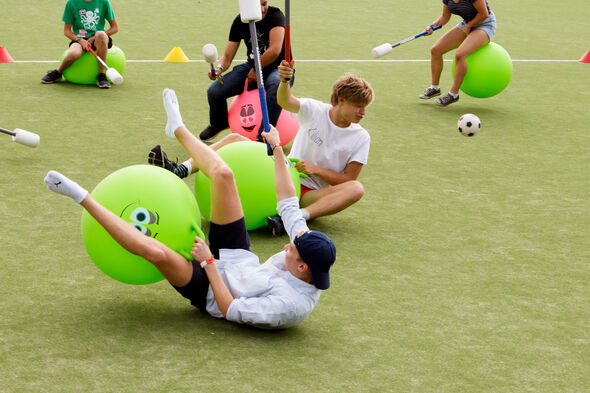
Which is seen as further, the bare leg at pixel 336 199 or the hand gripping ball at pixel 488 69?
the hand gripping ball at pixel 488 69

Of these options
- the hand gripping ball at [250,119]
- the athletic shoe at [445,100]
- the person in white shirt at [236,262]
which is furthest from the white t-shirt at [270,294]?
the athletic shoe at [445,100]

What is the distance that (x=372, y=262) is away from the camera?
213 inches

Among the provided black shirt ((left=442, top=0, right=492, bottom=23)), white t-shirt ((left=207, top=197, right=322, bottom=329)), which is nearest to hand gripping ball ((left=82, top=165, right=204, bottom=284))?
white t-shirt ((left=207, top=197, right=322, bottom=329))

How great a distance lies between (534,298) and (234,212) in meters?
1.89

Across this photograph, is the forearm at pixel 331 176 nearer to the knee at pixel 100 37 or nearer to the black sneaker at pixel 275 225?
the black sneaker at pixel 275 225

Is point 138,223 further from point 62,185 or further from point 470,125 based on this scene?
point 470,125

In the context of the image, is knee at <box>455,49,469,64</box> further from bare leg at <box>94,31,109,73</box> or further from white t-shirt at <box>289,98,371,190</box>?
bare leg at <box>94,31,109,73</box>

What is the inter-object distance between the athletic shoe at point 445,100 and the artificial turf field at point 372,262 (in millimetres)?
92

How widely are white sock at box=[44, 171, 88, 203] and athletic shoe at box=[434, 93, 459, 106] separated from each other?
644cm

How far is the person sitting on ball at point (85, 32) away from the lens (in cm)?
942

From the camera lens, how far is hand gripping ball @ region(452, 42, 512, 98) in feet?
30.6

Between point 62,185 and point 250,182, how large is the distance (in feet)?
6.11

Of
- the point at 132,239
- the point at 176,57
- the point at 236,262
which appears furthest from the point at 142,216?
the point at 176,57

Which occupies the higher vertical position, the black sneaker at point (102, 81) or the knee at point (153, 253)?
the knee at point (153, 253)
